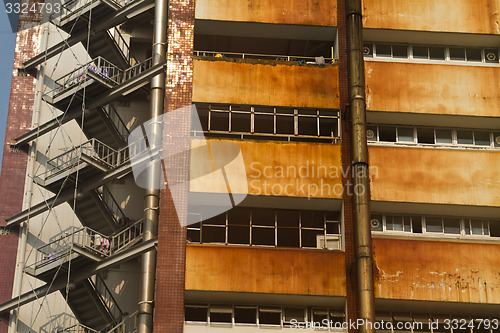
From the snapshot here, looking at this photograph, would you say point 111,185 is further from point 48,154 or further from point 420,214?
point 420,214

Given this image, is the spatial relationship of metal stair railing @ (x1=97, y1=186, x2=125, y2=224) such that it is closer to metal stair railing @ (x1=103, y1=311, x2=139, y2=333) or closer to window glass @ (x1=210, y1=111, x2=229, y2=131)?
metal stair railing @ (x1=103, y1=311, x2=139, y2=333)

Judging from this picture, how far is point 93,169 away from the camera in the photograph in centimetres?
3644

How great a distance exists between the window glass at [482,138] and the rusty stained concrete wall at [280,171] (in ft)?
22.7

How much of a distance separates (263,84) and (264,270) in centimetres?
849

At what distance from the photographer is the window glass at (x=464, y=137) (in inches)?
1535

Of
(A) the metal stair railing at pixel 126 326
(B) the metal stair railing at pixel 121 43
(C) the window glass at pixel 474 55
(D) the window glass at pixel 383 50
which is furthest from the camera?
(B) the metal stair railing at pixel 121 43

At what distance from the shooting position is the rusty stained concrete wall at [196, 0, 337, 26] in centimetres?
3897

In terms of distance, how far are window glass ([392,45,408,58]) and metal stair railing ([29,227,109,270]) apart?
15915 millimetres

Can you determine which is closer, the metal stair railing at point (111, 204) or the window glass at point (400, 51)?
the metal stair railing at point (111, 204)

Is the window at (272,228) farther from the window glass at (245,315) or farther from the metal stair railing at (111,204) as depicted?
the metal stair railing at (111,204)

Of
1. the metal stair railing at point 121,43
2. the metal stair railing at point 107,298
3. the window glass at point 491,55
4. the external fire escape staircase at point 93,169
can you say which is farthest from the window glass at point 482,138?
the metal stair railing at point 107,298

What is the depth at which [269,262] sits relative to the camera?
34844mm

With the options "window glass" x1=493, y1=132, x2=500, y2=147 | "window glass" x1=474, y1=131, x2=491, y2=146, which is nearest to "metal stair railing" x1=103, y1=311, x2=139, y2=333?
"window glass" x1=474, y1=131, x2=491, y2=146

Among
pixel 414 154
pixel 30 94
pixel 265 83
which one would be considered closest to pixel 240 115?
pixel 265 83
